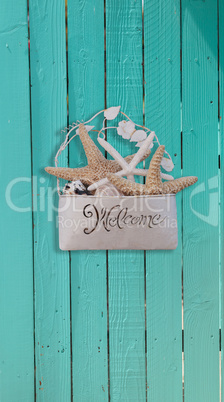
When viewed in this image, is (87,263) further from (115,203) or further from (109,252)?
(115,203)

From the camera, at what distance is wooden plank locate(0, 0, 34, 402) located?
108cm

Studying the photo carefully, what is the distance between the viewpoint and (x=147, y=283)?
1120mm

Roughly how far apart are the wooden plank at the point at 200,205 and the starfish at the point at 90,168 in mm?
206

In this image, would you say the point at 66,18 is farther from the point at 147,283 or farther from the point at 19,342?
the point at 19,342

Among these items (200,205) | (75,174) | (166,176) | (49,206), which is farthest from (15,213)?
(200,205)

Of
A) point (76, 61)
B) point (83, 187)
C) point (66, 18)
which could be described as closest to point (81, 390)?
point (83, 187)

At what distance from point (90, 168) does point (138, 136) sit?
0.57 ft

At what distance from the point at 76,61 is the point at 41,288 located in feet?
2.30

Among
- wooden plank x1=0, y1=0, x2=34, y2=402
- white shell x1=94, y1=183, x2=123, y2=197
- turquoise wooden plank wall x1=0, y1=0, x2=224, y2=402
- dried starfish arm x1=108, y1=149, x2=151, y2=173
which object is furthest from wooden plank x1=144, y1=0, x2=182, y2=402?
wooden plank x1=0, y1=0, x2=34, y2=402

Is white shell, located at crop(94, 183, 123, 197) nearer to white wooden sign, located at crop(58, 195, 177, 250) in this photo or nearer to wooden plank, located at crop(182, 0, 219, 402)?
white wooden sign, located at crop(58, 195, 177, 250)

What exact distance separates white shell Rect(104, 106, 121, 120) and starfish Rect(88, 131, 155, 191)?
8 cm

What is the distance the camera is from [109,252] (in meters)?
1.11

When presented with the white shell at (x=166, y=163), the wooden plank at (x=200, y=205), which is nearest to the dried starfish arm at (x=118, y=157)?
the white shell at (x=166, y=163)

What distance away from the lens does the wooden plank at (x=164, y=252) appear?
1.09 metres
